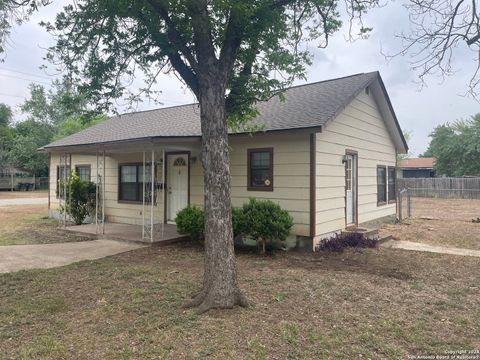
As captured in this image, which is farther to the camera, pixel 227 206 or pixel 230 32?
pixel 230 32

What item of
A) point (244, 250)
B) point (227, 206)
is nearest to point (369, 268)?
point (244, 250)

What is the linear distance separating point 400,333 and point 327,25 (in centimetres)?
536

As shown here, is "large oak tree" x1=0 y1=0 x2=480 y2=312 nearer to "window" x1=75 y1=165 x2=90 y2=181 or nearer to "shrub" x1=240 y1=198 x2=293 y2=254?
"shrub" x1=240 y1=198 x2=293 y2=254

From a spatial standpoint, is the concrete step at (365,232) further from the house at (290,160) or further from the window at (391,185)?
the window at (391,185)

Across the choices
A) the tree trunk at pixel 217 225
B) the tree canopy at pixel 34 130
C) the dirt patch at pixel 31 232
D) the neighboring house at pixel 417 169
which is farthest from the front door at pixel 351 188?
the neighboring house at pixel 417 169

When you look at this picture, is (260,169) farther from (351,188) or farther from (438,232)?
(438,232)

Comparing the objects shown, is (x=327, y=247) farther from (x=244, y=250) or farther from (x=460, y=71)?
(x=460, y=71)

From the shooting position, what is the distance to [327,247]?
28.0 feet

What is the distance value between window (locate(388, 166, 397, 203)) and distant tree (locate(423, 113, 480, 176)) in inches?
833

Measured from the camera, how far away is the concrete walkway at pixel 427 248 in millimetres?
8305

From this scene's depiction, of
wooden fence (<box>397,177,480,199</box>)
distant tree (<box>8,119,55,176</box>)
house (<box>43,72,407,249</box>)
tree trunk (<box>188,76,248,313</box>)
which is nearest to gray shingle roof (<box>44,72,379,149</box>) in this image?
house (<box>43,72,407,249</box>)

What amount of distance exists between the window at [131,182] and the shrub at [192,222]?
10.9 ft

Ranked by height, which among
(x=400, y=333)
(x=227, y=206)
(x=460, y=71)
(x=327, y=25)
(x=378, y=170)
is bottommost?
(x=400, y=333)

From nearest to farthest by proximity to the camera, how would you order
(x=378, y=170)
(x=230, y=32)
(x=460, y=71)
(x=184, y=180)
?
1. (x=230, y=32)
2. (x=460, y=71)
3. (x=184, y=180)
4. (x=378, y=170)
